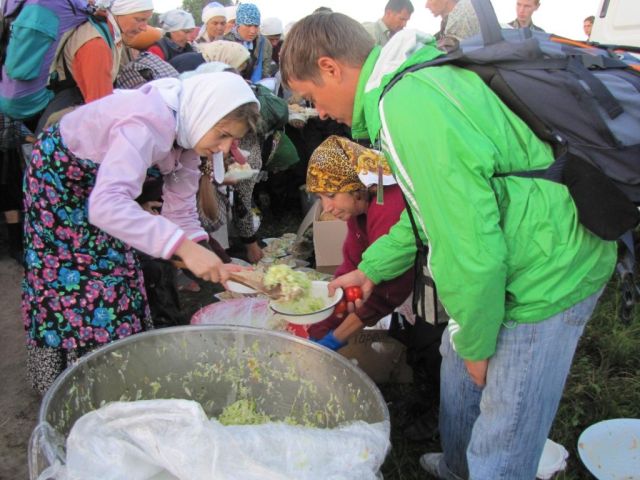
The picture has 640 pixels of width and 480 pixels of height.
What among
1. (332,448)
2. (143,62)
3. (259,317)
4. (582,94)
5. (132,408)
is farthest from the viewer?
(143,62)

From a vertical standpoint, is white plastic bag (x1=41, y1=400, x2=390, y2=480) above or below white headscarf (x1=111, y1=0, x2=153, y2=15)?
below

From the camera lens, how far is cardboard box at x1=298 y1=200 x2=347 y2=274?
3.71 metres

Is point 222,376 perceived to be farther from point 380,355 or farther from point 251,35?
point 251,35

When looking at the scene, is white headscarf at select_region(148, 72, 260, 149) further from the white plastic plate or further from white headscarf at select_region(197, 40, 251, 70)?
white headscarf at select_region(197, 40, 251, 70)

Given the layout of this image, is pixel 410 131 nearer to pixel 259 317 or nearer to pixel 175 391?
pixel 175 391

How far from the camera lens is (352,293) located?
7.04ft

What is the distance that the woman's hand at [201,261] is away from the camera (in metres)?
1.75

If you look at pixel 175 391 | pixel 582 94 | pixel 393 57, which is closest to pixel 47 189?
pixel 175 391

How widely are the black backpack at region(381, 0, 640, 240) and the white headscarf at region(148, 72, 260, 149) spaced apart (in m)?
0.94

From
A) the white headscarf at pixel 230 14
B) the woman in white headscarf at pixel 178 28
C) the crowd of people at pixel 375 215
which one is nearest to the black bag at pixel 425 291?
the crowd of people at pixel 375 215

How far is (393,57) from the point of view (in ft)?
4.54

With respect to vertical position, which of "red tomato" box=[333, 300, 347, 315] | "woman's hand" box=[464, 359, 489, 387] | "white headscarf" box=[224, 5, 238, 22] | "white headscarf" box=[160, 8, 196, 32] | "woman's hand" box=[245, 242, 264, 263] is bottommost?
"woman's hand" box=[245, 242, 264, 263]

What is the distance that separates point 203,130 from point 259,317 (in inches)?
48.0

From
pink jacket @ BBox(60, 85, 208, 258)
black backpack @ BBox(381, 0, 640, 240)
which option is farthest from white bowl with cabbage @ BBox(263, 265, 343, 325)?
black backpack @ BBox(381, 0, 640, 240)
